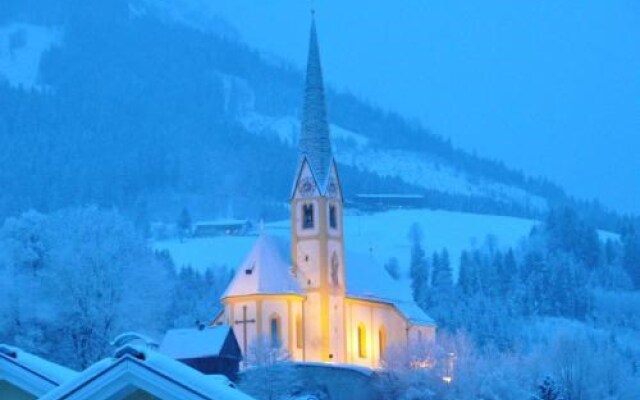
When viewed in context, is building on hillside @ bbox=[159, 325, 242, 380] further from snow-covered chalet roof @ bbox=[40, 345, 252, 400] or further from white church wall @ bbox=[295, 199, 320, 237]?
snow-covered chalet roof @ bbox=[40, 345, 252, 400]

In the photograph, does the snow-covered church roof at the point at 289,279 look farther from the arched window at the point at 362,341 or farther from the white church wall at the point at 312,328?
the arched window at the point at 362,341

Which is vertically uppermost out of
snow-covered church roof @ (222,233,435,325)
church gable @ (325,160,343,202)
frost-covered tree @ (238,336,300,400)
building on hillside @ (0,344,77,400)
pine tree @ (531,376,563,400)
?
church gable @ (325,160,343,202)

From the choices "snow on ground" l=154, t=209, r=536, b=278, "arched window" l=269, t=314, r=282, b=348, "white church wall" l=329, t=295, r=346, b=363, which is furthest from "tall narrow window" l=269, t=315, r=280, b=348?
→ "snow on ground" l=154, t=209, r=536, b=278

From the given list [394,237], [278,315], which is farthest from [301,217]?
[394,237]

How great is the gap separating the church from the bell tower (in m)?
0.05

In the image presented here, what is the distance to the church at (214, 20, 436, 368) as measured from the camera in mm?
66812

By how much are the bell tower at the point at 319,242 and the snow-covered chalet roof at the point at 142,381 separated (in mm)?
58860

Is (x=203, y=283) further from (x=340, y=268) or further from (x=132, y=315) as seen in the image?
→ (x=132, y=315)

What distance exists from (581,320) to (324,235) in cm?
7704

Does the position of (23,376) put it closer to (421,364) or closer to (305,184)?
(421,364)

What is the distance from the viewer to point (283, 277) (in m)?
68.1

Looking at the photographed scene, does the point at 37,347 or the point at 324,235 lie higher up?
the point at 324,235

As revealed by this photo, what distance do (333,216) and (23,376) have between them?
198 feet

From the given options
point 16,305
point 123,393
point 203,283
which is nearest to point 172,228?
point 203,283
